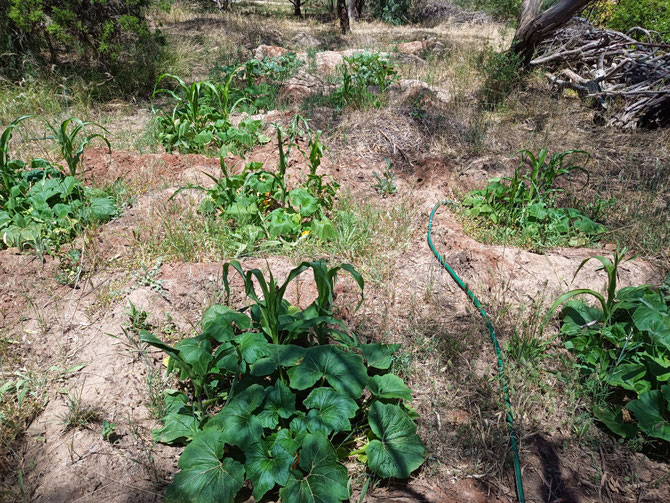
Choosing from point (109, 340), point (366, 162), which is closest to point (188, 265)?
point (109, 340)

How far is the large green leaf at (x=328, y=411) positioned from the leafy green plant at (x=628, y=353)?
1.26 metres

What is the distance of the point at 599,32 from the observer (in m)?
6.20

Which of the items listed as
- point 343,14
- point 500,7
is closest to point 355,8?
point 343,14

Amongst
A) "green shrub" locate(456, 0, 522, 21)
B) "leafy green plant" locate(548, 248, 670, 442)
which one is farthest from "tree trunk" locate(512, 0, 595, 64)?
"green shrub" locate(456, 0, 522, 21)

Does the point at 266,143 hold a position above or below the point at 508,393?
above

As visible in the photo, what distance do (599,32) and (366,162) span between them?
4670 millimetres

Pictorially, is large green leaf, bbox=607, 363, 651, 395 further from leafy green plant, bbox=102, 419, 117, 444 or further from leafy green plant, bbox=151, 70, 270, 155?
leafy green plant, bbox=151, 70, 270, 155

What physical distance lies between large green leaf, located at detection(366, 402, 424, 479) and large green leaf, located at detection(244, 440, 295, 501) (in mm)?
339

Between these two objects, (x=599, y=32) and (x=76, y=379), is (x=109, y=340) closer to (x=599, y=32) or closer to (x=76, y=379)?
(x=76, y=379)

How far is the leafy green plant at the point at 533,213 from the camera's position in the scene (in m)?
3.18

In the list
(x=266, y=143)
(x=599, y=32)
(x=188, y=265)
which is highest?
(x=599, y=32)

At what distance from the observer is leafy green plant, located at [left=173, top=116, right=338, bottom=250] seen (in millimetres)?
2955

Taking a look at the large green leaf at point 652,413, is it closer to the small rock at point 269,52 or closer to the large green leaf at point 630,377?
the large green leaf at point 630,377

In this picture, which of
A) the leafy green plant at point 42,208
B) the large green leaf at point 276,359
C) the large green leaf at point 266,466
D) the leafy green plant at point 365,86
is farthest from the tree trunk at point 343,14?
the large green leaf at point 266,466
